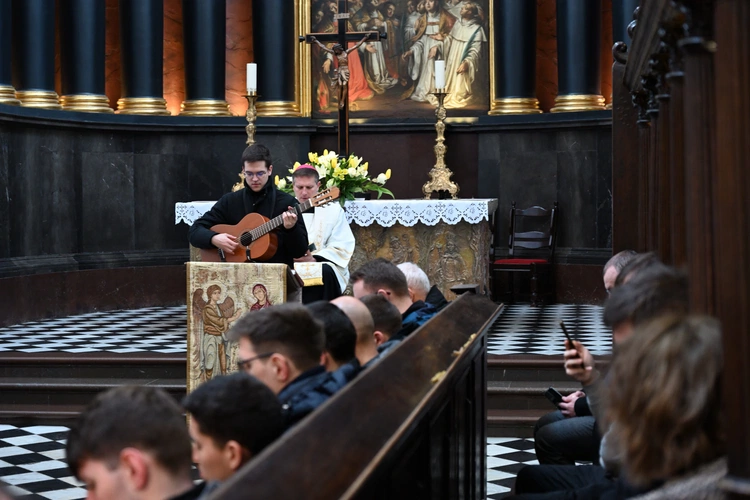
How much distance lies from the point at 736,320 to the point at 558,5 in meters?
11.7

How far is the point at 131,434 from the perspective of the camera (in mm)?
2342

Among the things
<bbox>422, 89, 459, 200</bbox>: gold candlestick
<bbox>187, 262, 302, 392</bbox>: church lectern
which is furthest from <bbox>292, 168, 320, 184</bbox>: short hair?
<bbox>422, 89, 459, 200</bbox>: gold candlestick

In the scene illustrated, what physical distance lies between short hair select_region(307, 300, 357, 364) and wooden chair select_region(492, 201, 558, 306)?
8.75m

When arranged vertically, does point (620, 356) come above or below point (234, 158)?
below

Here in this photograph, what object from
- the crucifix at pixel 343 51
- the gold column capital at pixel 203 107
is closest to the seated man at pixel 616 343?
the crucifix at pixel 343 51

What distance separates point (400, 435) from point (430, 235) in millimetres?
8154

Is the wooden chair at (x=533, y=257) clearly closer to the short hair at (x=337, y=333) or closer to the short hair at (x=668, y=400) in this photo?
the short hair at (x=337, y=333)

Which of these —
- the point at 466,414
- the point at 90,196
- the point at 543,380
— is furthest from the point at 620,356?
the point at 90,196

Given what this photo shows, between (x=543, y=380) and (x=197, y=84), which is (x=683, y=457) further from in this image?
(x=197, y=84)

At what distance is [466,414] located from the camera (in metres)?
4.60

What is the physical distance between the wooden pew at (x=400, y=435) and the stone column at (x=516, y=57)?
8560mm

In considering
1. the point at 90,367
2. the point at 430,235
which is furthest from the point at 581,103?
the point at 90,367

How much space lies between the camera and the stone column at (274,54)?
1358 centimetres

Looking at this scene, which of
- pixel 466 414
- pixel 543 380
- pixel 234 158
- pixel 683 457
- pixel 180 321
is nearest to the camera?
pixel 683 457
